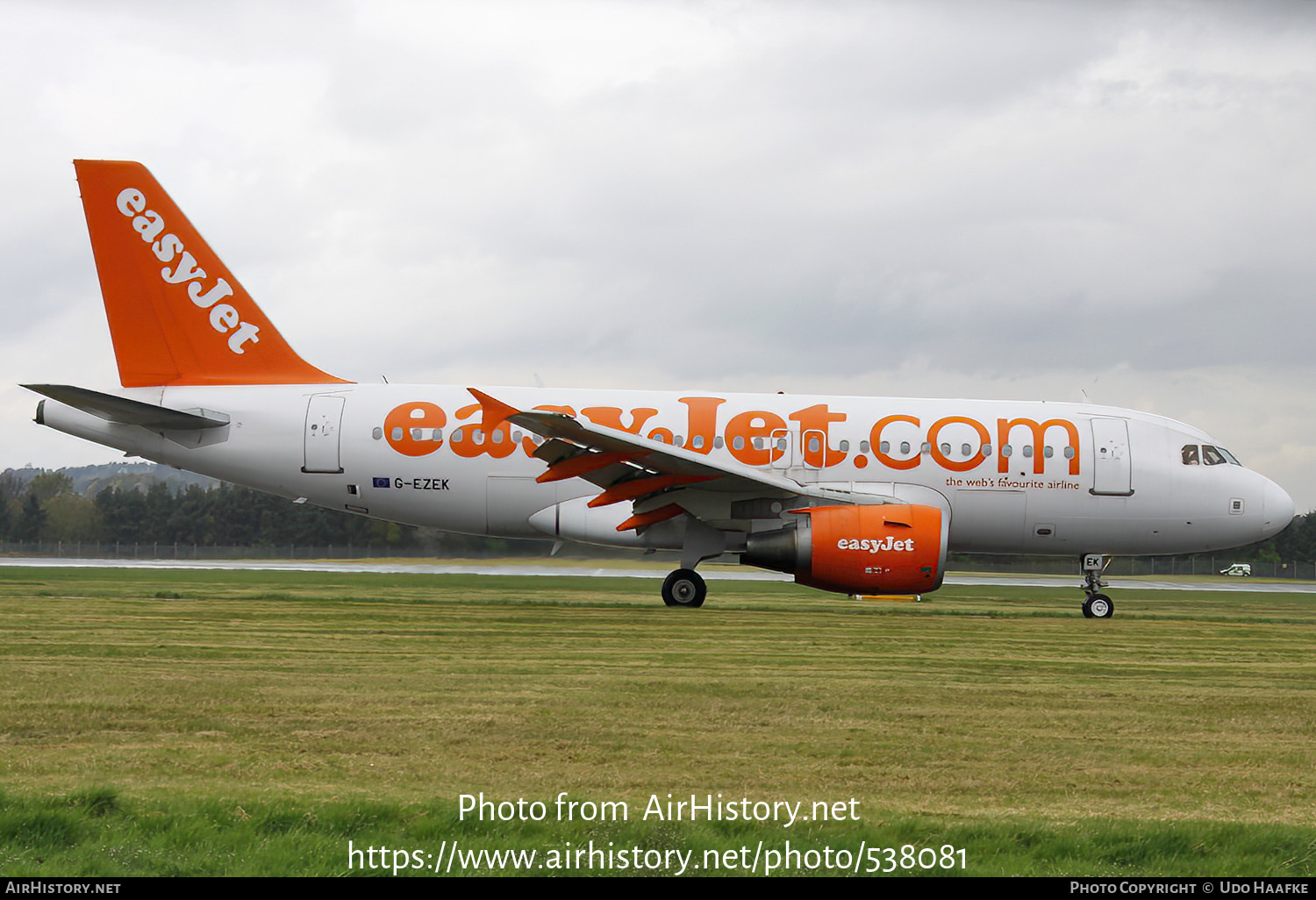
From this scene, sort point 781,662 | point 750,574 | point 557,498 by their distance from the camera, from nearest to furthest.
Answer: point 781,662 → point 557,498 → point 750,574

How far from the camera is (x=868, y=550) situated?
1496 cm

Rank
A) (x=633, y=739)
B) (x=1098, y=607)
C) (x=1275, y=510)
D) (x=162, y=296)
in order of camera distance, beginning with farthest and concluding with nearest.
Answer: (x=1275, y=510)
(x=162, y=296)
(x=1098, y=607)
(x=633, y=739)

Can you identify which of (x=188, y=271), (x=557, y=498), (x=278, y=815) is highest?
(x=188, y=271)

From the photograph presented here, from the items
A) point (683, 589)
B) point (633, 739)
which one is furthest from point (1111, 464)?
point (633, 739)

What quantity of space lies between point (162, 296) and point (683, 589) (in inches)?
369

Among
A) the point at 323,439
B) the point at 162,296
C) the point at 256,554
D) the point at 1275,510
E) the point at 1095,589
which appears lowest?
the point at 256,554

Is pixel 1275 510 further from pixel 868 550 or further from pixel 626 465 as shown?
pixel 626 465

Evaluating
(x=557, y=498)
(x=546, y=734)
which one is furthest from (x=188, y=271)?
(x=546, y=734)

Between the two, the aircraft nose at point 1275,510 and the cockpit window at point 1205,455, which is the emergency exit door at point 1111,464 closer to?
the cockpit window at point 1205,455

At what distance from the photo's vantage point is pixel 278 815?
4.79 metres

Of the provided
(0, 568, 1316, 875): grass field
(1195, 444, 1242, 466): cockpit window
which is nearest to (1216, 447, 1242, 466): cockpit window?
(1195, 444, 1242, 466): cockpit window

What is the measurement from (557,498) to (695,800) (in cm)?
1238

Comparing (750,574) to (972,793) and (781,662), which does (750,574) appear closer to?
(781,662)

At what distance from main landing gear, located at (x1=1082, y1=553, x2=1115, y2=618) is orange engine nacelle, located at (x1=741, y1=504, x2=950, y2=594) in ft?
12.7
